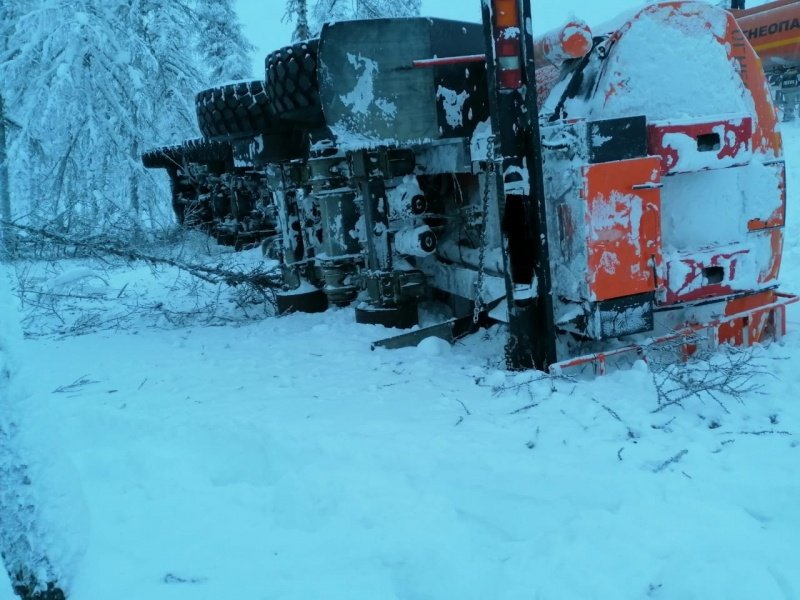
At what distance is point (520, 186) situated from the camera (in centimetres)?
324

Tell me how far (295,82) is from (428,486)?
9.19ft

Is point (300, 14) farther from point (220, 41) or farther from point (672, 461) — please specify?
point (672, 461)

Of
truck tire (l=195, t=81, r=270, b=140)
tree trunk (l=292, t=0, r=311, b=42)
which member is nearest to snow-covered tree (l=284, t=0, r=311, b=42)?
tree trunk (l=292, t=0, r=311, b=42)

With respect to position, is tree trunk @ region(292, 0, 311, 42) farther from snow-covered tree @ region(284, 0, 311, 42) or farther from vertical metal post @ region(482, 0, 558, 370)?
vertical metal post @ region(482, 0, 558, 370)

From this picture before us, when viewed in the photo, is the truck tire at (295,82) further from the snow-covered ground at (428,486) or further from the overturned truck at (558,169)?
the snow-covered ground at (428,486)

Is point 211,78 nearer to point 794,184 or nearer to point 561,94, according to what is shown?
point 794,184

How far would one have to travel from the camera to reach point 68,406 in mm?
3158

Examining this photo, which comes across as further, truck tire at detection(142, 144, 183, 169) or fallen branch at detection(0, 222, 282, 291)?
truck tire at detection(142, 144, 183, 169)

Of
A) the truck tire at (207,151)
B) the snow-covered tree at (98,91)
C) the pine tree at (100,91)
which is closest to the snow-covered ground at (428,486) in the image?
the truck tire at (207,151)

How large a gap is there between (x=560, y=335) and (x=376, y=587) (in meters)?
2.38

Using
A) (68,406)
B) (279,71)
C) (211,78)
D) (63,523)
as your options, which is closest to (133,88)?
(211,78)

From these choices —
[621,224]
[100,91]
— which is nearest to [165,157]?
Answer: [100,91]

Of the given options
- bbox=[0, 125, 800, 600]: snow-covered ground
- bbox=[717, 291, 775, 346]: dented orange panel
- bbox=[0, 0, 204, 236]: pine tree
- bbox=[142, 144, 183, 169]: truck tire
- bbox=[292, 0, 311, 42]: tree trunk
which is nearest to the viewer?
bbox=[0, 125, 800, 600]: snow-covered ground

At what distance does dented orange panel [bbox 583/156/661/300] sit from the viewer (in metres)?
3.19
